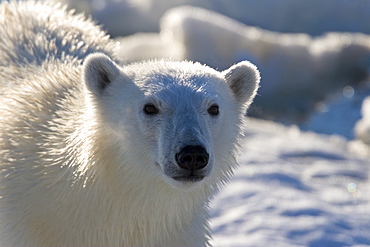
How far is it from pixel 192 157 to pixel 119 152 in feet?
1.47

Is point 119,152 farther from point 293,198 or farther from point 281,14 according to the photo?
point 281,14

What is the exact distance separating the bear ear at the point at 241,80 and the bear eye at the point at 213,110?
320mm

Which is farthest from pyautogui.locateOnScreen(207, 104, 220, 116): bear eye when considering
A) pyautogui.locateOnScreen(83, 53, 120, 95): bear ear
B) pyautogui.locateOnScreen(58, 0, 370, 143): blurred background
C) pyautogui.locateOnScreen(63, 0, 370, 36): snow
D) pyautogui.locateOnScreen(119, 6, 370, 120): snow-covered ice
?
pyautogui.locateOnScreen(63, 0, 370, 36): snow

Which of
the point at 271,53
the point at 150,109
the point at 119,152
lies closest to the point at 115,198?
the point at 119,152

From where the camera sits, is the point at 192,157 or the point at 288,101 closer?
the point at 192,157

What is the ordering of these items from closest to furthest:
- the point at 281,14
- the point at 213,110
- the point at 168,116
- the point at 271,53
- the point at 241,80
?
the point at 168,116, the point at 213,110, the point at 241,80, the point at 271,53, the point at 281,14

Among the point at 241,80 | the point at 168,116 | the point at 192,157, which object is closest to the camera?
the point at 192,157

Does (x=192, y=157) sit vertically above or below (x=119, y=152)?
below

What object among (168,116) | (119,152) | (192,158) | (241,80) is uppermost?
(241,80)

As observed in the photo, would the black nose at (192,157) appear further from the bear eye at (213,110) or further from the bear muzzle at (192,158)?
the bear eye at (213,110)

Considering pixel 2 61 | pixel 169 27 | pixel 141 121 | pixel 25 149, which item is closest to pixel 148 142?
pixel 141 121

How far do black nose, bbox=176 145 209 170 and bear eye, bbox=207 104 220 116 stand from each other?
0.35m

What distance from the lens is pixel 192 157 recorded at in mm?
2539

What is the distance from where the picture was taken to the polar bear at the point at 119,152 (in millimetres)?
2762
